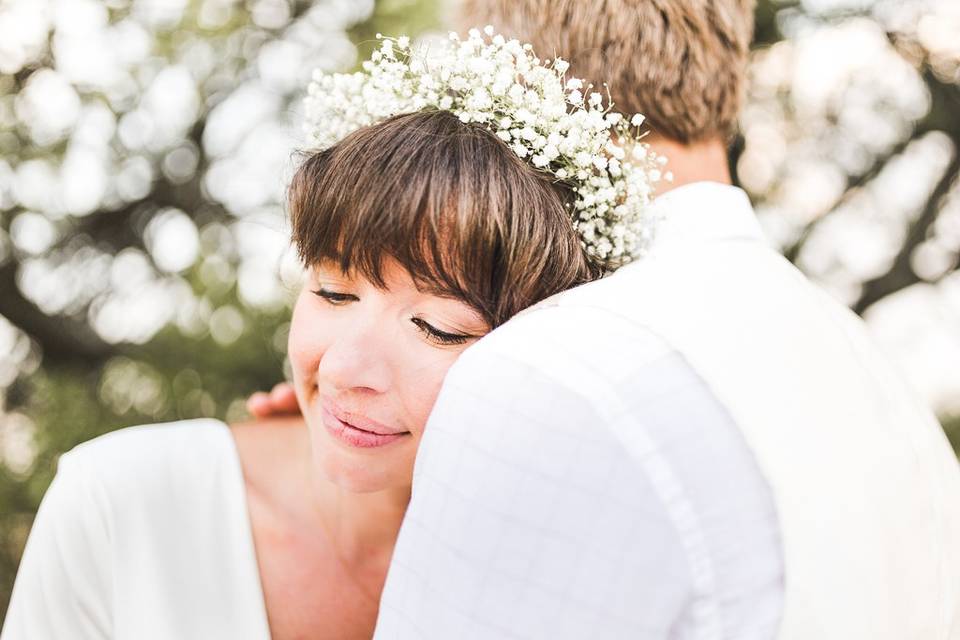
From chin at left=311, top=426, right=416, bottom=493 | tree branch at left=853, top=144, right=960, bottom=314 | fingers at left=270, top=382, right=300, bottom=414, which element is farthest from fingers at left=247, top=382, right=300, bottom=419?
tree branch at left=853, top=144, right=960, bottom=314

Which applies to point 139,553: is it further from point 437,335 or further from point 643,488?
point 643,488

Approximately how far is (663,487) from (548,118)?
3.06 feet

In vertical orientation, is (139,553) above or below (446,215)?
below

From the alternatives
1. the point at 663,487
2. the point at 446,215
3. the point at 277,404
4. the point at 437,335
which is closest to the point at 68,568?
the point at 277,404

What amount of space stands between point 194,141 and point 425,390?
3.49m

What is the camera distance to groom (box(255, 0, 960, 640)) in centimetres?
118

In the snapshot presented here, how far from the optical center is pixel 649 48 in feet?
6.59

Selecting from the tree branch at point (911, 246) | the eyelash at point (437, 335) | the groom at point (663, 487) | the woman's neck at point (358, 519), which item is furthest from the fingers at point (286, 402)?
the tree branch at point (911, 246)

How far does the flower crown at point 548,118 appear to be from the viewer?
73.5 inches

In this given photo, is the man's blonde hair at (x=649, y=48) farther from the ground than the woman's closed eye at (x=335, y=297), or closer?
farther from the ground

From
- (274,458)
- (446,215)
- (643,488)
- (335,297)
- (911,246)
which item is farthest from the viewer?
(911,246)

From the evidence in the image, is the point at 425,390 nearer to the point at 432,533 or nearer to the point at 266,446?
the point at 432,533

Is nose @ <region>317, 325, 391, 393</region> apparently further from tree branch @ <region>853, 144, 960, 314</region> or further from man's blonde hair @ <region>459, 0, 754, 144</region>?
tree branch @ <region>853, 144, 960, 314</region>

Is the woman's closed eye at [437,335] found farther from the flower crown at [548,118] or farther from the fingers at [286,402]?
the fingers at [286,402]
